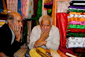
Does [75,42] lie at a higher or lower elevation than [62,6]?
lower

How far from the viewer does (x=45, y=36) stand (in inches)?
54.1

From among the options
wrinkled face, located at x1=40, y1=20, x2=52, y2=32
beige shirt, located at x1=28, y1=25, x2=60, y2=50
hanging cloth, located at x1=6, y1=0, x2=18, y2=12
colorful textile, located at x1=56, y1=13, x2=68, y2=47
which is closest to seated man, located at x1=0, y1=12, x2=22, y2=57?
beige shirt, located at x1=28, y1=25, x2=60, y2=50

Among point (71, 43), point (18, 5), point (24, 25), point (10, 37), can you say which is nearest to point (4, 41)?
point (10, 37)

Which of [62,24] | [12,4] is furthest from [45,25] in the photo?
[12,4]

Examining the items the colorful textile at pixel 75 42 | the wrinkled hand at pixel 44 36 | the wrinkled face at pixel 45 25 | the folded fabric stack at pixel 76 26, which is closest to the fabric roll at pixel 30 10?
the wrinkled face at pixel 45 25

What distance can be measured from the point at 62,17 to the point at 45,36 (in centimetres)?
57

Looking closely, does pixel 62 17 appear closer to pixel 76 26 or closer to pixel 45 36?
pixel 76 26

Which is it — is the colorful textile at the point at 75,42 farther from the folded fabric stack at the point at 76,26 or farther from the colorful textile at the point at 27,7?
the colorful textile at the point at 27,7

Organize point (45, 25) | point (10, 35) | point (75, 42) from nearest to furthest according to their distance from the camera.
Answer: point (10, 35) < point (45, 25) < point (75, 42)

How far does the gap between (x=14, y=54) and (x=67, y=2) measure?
132 centimetres

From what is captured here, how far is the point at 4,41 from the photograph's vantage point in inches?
40.3

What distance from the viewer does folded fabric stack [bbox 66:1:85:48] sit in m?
1.57

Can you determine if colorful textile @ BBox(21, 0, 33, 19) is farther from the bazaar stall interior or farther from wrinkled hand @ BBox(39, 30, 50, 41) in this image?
wrinkled hand @ BBox(39, 30, 50, 41)

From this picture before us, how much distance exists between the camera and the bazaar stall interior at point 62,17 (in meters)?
1.58
